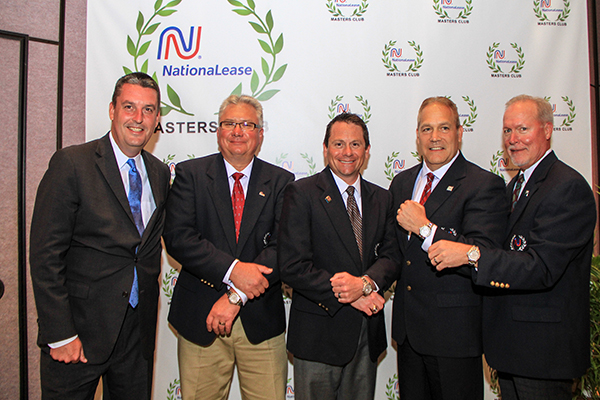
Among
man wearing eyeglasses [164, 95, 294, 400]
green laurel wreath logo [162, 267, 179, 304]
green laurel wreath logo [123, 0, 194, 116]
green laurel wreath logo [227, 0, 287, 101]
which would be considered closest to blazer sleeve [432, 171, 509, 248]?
man wearing eyeglasses [164, 95, 294, 400]

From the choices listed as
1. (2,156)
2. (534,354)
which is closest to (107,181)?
(2,156)

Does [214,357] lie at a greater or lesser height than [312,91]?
lesser

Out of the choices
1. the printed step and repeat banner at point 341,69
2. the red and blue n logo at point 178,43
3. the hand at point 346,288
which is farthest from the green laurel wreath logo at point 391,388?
the red and blue n logo at point 178,43

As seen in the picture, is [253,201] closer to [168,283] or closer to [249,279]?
[249,279]

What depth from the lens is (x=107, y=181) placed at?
191 cm

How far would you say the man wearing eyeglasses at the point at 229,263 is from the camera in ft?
6.93

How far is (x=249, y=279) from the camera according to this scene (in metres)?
2.04

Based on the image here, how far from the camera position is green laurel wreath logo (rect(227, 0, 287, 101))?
3.09m

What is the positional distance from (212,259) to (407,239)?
117 cm

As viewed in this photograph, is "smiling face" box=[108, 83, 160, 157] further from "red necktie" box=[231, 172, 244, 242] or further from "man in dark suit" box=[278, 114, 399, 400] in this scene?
"man in dark suit" box=[278, 114, 399, 400]

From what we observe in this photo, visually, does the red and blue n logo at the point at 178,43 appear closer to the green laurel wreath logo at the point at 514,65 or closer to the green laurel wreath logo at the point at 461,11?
the green laurel wreath logo at the point at 461,11

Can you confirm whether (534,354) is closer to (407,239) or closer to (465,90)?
(407,239)

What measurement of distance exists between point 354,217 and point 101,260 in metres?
1.41

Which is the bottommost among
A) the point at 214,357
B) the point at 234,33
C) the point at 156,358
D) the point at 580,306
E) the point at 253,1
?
the point at 156,358
